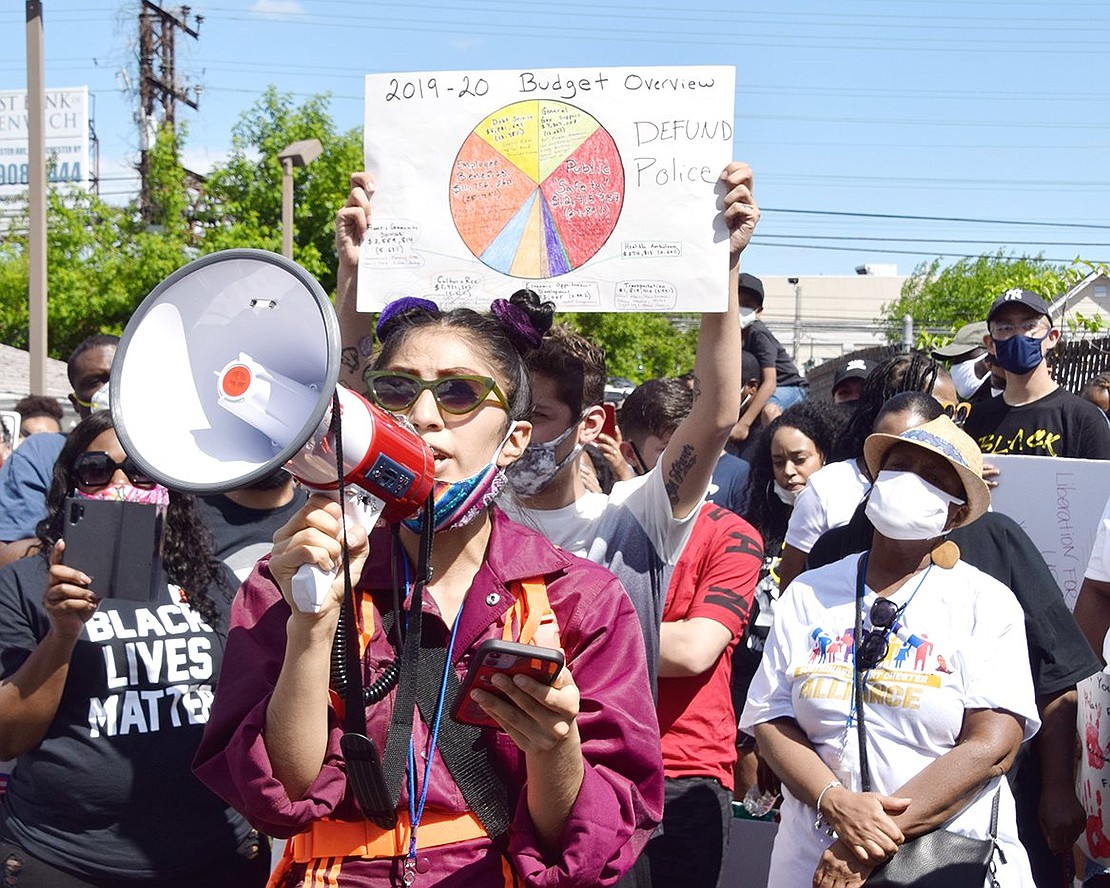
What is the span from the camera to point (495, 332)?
233 cm

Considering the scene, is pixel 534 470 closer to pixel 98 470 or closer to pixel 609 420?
pixel 609 420

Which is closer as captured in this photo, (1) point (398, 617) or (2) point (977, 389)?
(1) point (398, 617)

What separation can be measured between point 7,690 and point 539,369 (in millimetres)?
1581

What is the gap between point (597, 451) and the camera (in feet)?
20.2

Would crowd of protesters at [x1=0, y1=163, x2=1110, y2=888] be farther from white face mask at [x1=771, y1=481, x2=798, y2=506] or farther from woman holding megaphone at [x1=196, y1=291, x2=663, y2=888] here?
white face mask at [x1=771, y1=481, x2=798, y2=506]

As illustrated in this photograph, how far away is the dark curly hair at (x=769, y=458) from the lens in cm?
552

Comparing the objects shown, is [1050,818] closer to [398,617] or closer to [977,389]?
[398,617]

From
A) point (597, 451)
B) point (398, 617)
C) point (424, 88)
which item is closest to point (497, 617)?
point (398, 617)

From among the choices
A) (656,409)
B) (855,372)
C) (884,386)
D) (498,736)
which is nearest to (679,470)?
(498,736)

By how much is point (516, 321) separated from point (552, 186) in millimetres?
779

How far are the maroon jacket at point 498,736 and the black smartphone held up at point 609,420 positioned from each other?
4.53ft

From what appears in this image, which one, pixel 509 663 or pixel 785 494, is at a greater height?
pixel 509 663

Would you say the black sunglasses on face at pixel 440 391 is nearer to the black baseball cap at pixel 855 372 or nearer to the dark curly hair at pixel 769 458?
the dark curly hair at pixel 769 458

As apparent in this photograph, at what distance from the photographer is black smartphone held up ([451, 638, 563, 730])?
60.9 inches
